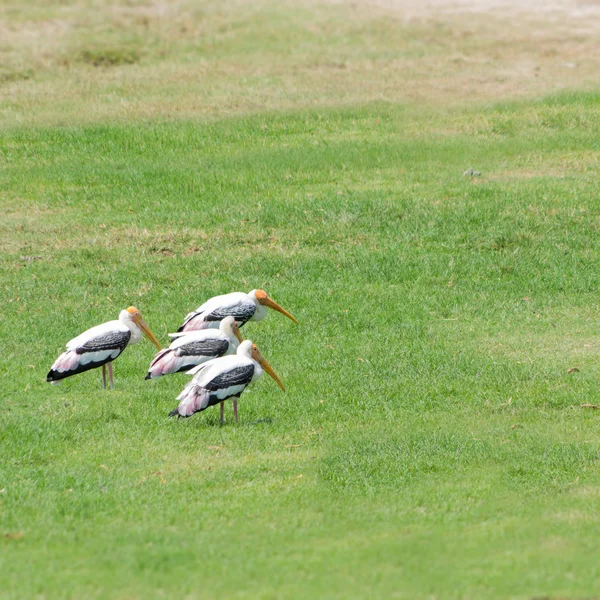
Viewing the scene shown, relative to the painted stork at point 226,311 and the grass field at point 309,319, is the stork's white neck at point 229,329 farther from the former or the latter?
the painted stork at point 226,311

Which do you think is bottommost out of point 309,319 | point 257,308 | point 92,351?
point 309,319

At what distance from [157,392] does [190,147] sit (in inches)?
450

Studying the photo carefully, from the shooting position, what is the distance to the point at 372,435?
10.4 m

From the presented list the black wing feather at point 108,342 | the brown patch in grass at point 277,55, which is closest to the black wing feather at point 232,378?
the black wing feather at point 108,342

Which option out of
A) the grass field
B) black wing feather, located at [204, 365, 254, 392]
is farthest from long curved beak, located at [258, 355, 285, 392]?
black wing feather, located at [204, 365, 254, 392]

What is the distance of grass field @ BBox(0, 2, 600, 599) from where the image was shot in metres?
7.68

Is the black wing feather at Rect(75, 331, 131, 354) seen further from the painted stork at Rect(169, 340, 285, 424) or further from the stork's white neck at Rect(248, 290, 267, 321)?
the stork's white neck at Rect(248, 290, 267, 321)

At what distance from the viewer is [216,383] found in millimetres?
10266

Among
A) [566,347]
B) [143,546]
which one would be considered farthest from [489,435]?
[143,546]

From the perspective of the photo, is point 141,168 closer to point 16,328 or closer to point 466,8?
point 16,328

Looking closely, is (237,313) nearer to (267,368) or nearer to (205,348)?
(205,348)

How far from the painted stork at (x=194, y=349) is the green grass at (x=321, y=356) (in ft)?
1.35

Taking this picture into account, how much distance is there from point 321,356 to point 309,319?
55.8 inches

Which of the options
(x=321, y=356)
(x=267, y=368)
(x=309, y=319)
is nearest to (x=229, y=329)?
(x=267, y=368)
